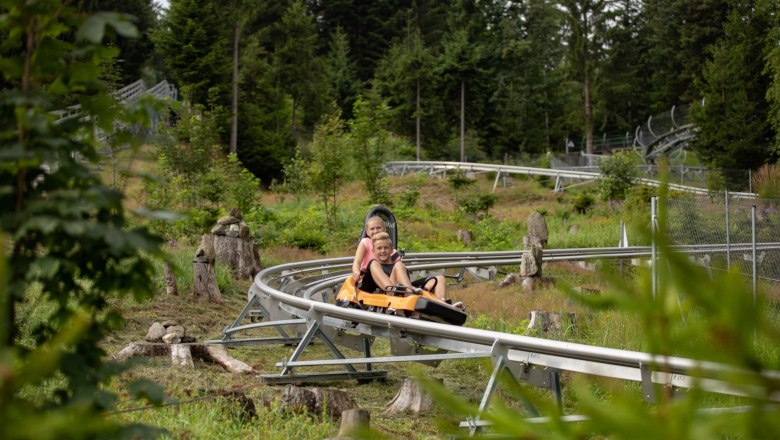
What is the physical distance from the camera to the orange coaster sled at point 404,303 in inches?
297

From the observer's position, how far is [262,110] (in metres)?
41.4

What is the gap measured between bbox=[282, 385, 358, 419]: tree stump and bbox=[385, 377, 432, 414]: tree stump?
26.2 inches

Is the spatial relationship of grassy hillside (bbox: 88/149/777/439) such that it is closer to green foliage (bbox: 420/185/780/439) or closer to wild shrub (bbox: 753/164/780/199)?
green foliage (bbox: 420/185/780/439)

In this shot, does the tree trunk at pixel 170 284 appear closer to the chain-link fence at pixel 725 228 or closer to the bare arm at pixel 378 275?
the bare arm at pixel 378 275

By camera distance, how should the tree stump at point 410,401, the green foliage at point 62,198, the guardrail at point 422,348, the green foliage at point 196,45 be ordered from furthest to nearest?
1. the green foliage at point 196,45
2. the tree stump at point 410,401
3. the guardrail at point 422,348
4. the green foliage at point 62,198

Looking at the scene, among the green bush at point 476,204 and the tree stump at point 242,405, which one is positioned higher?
the green bush at point 476,204

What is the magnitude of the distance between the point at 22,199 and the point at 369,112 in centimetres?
1846

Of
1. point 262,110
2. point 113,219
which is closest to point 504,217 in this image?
point 262,110

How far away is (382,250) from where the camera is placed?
8617 mm

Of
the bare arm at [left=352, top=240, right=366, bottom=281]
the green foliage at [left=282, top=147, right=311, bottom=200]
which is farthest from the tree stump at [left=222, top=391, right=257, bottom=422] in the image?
the green foliage at [left=282, top=147, right=311, bottom=200]

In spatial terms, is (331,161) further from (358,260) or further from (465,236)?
(358,260)

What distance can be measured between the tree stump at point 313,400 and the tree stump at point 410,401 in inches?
26.2

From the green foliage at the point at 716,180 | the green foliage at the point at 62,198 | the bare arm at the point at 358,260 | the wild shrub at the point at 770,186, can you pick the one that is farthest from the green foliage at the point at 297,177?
the green foliage at the point at 62,198

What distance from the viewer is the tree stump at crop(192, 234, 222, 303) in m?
10.5
